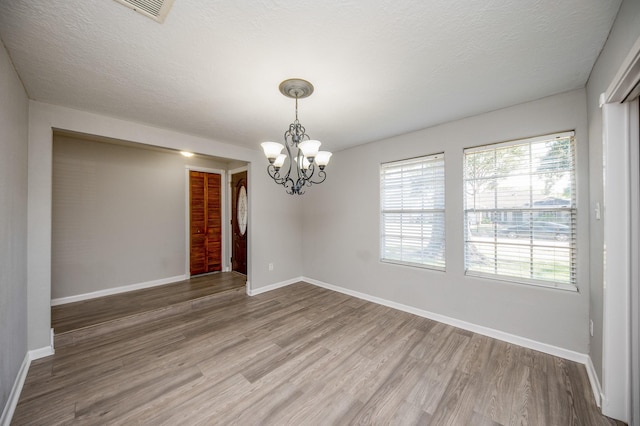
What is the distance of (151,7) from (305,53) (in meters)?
0.90

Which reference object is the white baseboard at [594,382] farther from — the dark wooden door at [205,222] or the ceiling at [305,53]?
the dark wooden door at [205,222]

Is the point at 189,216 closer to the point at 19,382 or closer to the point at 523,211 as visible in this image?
the point at 19,382

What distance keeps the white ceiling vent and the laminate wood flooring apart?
10.5 ft

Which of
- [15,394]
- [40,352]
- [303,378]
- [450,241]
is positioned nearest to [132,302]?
[40,352]

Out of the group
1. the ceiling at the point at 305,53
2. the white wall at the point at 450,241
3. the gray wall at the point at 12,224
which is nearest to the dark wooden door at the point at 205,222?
the white wall at the point at 450,241

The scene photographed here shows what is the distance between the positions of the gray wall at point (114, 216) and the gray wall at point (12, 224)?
1595mm

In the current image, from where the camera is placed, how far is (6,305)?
168 cm

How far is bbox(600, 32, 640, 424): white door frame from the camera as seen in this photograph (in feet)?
4.96

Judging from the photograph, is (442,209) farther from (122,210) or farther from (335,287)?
(122,210)

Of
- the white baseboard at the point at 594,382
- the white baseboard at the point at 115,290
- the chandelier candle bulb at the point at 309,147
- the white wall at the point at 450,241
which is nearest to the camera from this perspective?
the white baseboard at the point at 594,382

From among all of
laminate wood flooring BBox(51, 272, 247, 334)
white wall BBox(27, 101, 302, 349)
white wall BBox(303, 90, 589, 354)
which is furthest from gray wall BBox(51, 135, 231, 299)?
white wall BBox(303, 90, 589, 354)

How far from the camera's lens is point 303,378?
203 centimetres

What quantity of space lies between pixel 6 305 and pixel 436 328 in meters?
3.86

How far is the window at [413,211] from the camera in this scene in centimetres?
316
